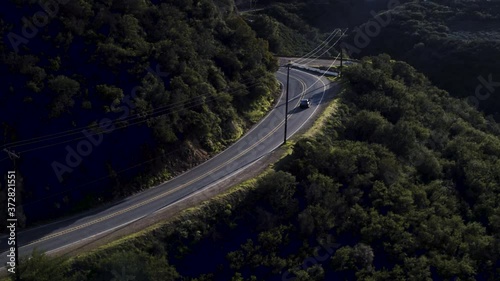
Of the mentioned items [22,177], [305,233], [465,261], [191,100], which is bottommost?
[465,261]

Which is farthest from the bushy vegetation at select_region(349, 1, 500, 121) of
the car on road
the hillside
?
the hillside

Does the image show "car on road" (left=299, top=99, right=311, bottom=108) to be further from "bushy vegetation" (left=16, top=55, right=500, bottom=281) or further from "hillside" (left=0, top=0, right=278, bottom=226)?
"bushy vegetation" (left=16, top=55, right=500, bottom=281)

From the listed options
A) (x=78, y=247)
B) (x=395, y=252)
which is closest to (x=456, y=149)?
(x=395, y=252)

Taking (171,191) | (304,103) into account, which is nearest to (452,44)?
(304,103)

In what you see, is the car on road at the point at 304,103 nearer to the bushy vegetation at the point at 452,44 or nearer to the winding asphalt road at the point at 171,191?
the winding asphalt road at the point at 171,191

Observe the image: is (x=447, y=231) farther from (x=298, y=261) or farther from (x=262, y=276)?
(x=262, y=276)

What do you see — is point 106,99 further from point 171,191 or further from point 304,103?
point 304,103
